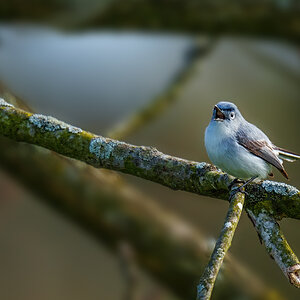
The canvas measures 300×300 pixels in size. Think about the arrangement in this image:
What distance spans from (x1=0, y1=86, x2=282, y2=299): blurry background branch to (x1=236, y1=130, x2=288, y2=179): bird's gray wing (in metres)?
0.37

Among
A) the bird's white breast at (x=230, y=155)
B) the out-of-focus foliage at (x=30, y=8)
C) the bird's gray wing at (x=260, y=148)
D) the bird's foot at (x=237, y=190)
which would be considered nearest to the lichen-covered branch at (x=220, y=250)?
the bird's foot at (x=237, y=190)

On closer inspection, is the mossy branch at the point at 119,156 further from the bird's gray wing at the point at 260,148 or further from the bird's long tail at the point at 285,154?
the bird's long tail at the point at 285,154

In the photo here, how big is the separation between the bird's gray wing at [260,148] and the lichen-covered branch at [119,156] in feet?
1.25

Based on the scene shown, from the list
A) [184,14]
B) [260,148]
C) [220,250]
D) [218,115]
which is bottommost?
[220,250]

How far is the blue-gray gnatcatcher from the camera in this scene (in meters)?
1.61

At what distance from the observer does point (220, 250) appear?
109cm

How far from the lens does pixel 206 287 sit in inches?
39.8

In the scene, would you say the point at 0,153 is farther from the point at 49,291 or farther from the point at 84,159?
the point at 49,291

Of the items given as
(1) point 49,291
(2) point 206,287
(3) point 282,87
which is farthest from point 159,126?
(2) point 206,287

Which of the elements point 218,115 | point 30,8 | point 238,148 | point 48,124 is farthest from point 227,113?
point 30,8

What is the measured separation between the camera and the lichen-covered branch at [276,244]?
112 centimetres

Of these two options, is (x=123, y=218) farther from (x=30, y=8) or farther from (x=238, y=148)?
(x=30, y=8)

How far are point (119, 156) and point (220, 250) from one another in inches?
A: 16.5

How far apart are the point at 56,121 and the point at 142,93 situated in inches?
97.6
